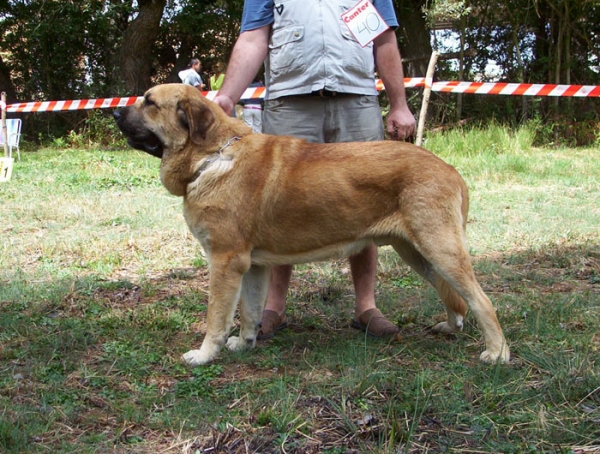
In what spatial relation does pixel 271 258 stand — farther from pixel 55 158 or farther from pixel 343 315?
pixel 55 158

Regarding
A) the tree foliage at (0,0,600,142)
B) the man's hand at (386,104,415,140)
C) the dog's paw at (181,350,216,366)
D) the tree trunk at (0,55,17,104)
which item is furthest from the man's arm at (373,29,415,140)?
the tree trunk at (0,55,17,104)

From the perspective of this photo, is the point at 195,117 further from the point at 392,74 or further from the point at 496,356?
the point at 496,356

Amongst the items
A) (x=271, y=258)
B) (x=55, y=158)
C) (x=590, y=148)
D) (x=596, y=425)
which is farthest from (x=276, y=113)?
(x=590, y=148)

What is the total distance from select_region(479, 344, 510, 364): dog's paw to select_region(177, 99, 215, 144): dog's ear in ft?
6.50

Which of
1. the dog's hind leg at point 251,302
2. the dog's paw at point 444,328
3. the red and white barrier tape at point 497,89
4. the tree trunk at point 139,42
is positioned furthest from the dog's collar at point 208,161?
the tree trunk at point 139,42

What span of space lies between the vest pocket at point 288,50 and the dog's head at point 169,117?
0.71 metres

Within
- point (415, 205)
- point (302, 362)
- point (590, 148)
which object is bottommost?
point (590, 148)

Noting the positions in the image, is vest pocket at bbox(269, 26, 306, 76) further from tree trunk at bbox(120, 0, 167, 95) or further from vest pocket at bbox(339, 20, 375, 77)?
tree trunk at bbox(120, 0, 167, 95)

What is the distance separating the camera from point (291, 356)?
3557mm

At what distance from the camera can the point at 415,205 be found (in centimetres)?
329

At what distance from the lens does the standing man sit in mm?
3818

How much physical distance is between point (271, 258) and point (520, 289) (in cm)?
215

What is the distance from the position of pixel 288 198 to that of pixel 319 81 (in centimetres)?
89

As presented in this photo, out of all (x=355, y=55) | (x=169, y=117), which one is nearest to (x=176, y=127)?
(x=169, y=117)
